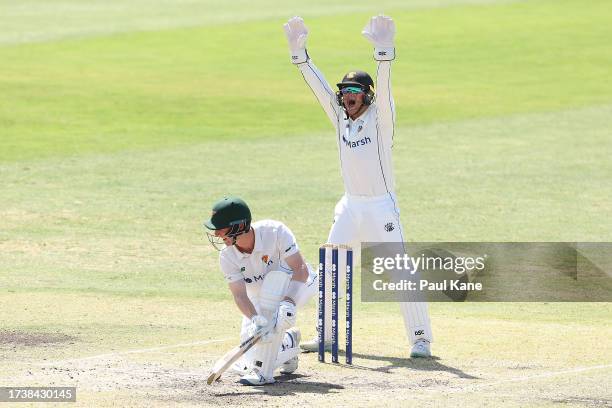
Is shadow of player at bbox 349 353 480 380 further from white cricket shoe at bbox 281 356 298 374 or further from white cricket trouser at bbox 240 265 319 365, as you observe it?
white cricket trouser at bbox 240 265 319 365

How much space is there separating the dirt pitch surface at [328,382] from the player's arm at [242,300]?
53cm

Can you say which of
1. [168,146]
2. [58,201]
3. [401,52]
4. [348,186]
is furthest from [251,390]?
[401,52]

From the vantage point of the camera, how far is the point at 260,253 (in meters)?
10.5

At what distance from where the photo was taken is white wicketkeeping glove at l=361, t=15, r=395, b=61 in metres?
11.1

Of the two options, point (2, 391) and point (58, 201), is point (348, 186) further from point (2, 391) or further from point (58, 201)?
point (58, 201)

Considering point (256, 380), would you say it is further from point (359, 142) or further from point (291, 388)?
point (359, 142)

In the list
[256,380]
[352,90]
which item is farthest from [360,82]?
[256,380]

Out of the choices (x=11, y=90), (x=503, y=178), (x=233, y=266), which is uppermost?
(x=11, y=90)

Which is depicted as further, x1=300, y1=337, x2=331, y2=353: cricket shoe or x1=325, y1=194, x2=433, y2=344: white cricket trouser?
x1=300, y1=337, x2=331, y2=353: cricket shoe

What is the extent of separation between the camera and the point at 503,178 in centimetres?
2155

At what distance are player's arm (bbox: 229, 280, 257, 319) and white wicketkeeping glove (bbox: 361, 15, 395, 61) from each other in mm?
2215

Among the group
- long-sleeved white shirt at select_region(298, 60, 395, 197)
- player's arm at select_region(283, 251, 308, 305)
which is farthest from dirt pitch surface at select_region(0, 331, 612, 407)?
long-sleeved white shirt at select_region(298, 60, 395, 197)

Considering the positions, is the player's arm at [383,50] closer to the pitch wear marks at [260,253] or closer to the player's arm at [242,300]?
the pitch wear marks at [260,253]

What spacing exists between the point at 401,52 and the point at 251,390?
28.0m
